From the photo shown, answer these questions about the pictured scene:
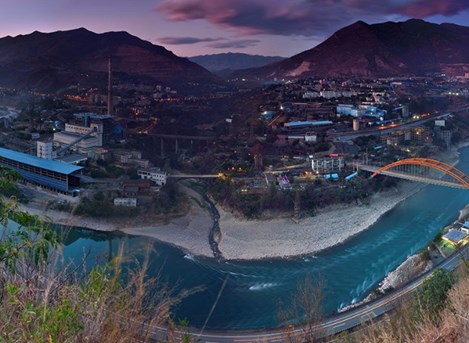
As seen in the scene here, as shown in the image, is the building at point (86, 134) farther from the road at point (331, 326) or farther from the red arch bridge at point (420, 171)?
the road at point (331, 326)

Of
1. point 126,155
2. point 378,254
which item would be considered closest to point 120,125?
point 126,155

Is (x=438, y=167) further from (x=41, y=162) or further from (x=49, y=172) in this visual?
(x=41, y=162)

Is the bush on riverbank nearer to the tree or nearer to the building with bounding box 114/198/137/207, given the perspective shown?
the tree

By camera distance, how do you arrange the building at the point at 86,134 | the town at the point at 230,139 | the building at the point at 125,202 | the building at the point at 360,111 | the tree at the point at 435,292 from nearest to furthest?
1. the tree at the point at 435,292
2. the building at the point at 125,202
3. the town at the point at 230,139
4. the building at the point at 86,134
5. the building at the point at 360,111

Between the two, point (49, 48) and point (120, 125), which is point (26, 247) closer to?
point (120, 125)

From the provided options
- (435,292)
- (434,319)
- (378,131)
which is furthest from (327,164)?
(434,319)

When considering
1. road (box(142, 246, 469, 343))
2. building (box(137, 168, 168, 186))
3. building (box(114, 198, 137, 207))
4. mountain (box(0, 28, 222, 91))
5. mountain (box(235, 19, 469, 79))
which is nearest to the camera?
road (box(142, 246, 469, 343))

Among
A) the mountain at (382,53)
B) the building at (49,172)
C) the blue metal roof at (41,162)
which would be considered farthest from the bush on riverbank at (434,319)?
the mountain at (382,53)

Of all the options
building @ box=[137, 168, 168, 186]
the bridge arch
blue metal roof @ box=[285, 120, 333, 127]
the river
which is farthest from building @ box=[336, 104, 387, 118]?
building @ box=[137, 168, 168, 186]
